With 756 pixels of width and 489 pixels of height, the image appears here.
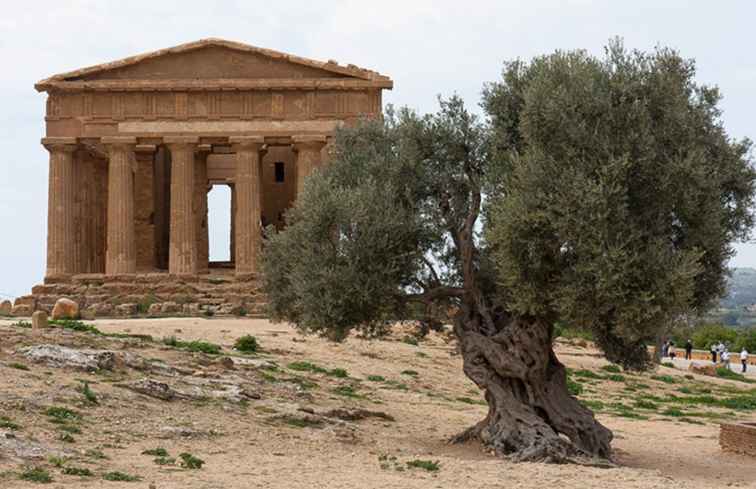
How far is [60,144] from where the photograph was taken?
147ft

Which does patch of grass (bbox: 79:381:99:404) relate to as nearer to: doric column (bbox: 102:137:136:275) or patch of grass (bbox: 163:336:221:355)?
patch of grass (bbox: 163:336:221:355)

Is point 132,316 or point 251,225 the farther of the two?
point 251,225

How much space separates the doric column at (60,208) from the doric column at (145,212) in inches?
137

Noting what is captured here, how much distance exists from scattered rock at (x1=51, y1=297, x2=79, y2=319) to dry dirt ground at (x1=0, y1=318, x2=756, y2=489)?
208 inches

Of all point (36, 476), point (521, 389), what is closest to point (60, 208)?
point (521, 389)

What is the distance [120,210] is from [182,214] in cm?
235

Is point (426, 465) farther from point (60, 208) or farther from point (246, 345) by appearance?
point (60, 208)

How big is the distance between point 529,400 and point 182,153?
88.2 feet

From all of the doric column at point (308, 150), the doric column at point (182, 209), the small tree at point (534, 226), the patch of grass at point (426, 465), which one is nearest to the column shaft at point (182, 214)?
the doric column at point (182, 209)

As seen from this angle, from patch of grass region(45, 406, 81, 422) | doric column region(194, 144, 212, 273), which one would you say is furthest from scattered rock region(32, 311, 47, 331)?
doric column region(194, 144, 212, 273)

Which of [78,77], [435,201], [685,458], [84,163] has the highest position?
[78,77]

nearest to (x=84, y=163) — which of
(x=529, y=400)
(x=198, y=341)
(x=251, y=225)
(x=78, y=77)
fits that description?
(x=78, y=77)

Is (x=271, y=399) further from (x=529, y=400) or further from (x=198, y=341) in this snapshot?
(x=198, y=341)

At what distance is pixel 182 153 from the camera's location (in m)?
44.8
